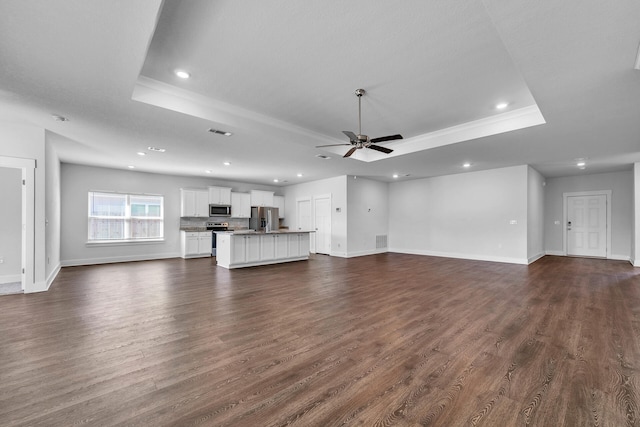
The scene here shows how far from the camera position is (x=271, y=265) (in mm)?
7297

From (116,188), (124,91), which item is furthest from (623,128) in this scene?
(116,188)

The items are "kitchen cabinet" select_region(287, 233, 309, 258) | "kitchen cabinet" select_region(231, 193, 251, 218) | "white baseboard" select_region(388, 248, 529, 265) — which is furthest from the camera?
"kitchen cabinet" select_region(231, 193, 251, 218)

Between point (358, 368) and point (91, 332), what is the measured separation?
9.11 feet

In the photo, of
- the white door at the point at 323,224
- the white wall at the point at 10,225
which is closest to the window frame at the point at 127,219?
the white wall at the point at 10,225

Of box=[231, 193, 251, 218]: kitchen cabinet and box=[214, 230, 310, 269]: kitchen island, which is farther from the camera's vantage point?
box=[231, 193, 251, 218]: kitchen cabinet

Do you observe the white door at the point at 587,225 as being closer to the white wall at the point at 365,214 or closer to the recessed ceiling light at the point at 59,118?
the white wall at the point at 365,214

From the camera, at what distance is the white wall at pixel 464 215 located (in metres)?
7.47

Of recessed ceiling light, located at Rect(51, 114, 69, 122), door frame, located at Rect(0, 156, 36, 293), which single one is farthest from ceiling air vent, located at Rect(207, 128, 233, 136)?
door frame, located at Rect(0, 156, 36, 293)

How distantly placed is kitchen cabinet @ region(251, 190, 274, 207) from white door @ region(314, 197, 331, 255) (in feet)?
6.20

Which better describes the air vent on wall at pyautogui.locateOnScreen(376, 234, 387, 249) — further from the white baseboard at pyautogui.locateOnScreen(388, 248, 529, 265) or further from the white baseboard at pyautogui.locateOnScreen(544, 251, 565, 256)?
the white baseboard at pyautogui.locateOnScreen(544, 251, 565, 256)

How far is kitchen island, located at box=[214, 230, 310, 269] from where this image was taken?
6.73 metres

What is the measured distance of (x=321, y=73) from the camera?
3.21 meters

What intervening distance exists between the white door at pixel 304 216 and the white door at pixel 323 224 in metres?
0.33

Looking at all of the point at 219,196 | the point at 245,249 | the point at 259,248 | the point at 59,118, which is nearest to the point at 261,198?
the point at 219,196
